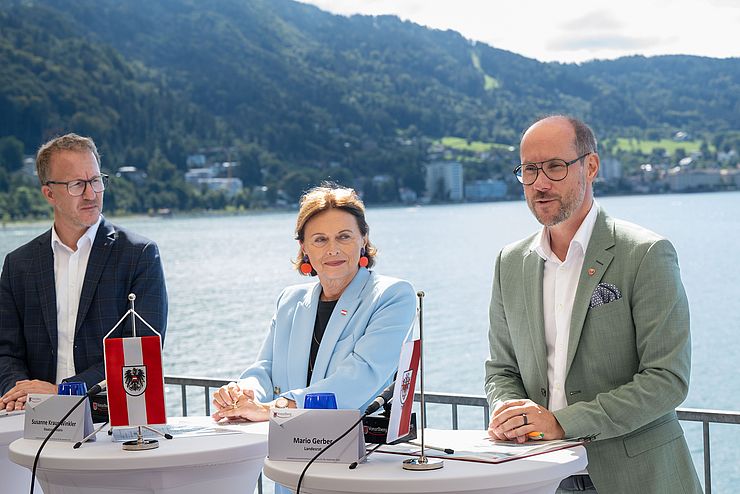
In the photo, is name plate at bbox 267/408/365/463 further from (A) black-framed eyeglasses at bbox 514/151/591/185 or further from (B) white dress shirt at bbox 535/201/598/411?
(A) black-framed eyeglasses at bbox 514/151/591/185

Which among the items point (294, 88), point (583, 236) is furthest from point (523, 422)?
point (294, 88)

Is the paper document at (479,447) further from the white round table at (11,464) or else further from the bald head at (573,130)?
the white round table at (11,464)

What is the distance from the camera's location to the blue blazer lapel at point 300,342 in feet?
11.2

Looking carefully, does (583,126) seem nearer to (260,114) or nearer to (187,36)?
(260,114)

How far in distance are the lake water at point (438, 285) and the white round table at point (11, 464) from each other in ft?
34.3

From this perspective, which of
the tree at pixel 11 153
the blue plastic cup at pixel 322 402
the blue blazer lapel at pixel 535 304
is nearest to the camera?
the blue plastic cup at pixel 322 402

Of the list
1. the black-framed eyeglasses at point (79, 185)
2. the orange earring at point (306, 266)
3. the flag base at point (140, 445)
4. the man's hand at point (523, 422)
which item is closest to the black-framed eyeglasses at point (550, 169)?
the man's hand at point (523, 422)

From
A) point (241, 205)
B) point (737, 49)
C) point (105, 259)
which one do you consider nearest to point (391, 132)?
point (241, 205)

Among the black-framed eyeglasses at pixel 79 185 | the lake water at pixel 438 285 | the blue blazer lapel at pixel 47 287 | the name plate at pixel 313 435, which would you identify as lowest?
the lake water at pixel 438 285

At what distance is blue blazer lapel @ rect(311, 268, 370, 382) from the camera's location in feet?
Answer: 11.0

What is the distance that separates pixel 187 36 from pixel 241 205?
55.3ft

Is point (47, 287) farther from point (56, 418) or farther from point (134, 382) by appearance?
point (134, 382)

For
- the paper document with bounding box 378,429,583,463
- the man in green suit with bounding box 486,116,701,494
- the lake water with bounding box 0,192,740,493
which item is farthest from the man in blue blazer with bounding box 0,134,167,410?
the lake water with bounding box 0,192,740,493

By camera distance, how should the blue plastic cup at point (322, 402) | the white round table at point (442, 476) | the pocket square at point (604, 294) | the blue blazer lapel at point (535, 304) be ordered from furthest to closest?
the blue blazer lapel at point (535, 304)
the pocket square at point (604, 294)
the blue plastic cup at point (322, 402)
the white round table at point (442, 476)
